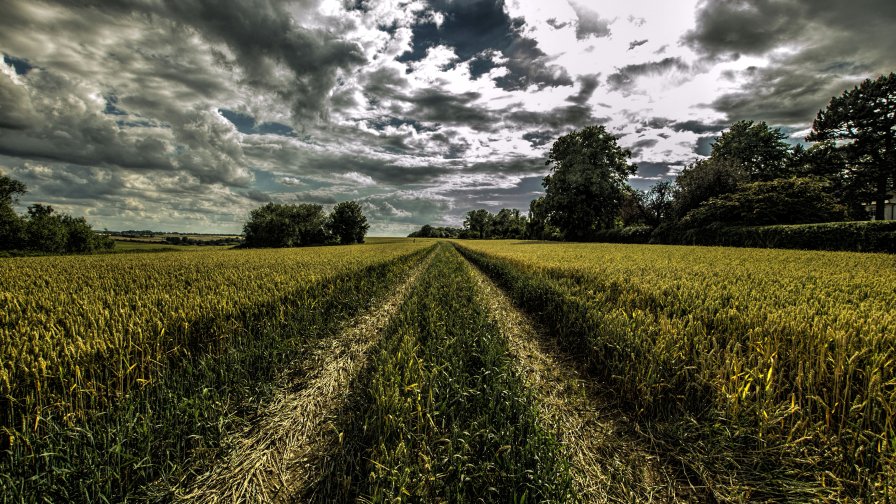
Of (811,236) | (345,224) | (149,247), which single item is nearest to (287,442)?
(811,236)

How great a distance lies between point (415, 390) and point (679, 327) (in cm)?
371

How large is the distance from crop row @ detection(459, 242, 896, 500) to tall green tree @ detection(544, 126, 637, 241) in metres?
33.6

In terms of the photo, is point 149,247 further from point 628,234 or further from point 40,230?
point 628,234

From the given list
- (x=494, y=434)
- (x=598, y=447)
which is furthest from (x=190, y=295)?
(x=598, y=447)

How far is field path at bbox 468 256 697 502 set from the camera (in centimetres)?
257

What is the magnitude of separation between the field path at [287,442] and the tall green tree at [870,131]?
54985mm

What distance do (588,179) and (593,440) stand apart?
38958 millimetres

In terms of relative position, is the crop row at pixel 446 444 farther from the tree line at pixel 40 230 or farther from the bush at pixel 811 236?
the tree line at pixel 40 230

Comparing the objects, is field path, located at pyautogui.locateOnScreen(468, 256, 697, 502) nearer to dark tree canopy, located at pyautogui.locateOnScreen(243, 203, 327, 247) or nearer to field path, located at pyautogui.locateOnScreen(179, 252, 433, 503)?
field path, located at pyautogui.locateOnScreen(179, 252, 433, 503)

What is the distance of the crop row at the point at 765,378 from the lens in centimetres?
229

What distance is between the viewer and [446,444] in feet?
9.26

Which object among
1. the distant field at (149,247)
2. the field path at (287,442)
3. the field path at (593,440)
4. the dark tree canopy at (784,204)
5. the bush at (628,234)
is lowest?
the field path at (593,440)

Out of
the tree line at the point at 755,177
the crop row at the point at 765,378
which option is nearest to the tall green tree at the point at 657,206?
the tree line at the point at 755,177

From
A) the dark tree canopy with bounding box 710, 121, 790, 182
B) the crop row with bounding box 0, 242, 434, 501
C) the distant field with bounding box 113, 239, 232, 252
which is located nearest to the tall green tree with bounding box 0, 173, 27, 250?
the distant field with bounding box 113, 239, 232, 252
